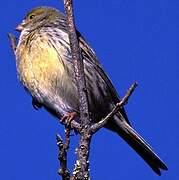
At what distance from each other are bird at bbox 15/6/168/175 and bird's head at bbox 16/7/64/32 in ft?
0.37

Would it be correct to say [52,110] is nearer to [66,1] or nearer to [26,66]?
[26,66]

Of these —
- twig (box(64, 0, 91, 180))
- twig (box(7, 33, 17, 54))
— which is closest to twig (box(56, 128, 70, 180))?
twig (box(64, 0, 91, 180))

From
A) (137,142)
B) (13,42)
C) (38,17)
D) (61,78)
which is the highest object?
(38,17)

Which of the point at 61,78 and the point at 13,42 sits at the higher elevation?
the point at 61,78

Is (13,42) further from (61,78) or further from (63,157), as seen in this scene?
(63,157)

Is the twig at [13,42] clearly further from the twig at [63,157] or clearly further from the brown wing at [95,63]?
the twig at [63,157]

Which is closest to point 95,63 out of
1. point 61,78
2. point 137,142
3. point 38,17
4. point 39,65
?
point 61,78

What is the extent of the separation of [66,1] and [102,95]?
287 cm

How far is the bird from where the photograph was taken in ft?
18.2

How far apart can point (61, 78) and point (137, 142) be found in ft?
3.65

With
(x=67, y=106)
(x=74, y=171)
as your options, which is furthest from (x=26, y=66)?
(x=74, y=171)

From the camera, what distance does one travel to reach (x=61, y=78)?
558 cm

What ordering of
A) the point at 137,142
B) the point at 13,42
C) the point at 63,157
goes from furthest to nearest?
1. the point at 137,142
2. the point at 13,42
3. the point at 63,157

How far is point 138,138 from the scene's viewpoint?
5902 millimetres
